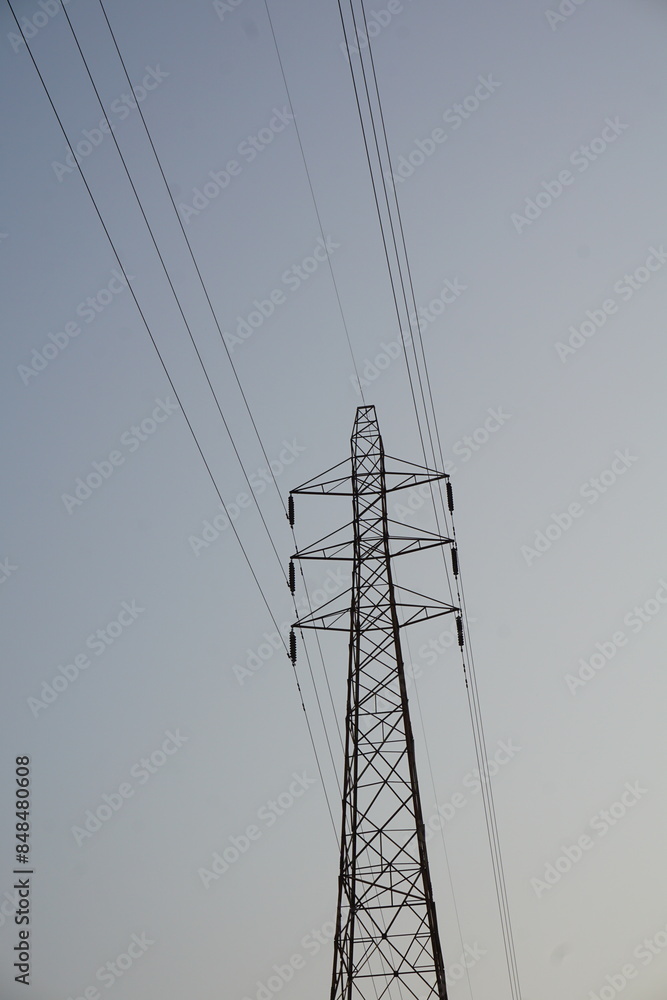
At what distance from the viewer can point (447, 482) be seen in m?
26.0

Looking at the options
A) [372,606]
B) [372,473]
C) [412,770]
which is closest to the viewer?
[412,770]

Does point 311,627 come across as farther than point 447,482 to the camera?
No

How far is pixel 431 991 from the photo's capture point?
18.8 metres

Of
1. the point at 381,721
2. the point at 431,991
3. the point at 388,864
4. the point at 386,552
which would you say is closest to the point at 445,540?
the point at 386,552

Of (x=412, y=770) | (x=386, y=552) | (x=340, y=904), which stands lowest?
(x=340, y=904)

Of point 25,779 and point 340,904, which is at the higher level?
point 25,779

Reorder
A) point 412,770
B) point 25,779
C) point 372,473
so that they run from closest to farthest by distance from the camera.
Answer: point 412,770, point 372,473, point 25,779

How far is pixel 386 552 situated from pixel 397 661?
2.85 meters

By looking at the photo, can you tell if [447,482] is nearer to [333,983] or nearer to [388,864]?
[388,864]

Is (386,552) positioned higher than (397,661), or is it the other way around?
(386,552)

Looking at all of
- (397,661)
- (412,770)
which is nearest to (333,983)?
(412,770)

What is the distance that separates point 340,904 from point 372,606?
250 inches

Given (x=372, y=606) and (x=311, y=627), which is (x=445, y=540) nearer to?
(x=372, y=606)

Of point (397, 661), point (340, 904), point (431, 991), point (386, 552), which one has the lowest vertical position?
point (431, 991)
